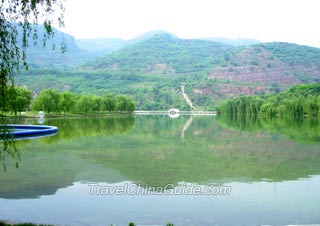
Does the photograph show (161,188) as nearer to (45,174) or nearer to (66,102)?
(45,174)

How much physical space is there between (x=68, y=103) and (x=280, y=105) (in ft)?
136

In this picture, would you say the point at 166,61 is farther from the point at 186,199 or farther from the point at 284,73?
the point at 186,199

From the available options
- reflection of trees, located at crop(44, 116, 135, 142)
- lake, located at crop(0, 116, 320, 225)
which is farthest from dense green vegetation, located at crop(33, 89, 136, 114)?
lake, located at crop(0, 116, 320, 225)

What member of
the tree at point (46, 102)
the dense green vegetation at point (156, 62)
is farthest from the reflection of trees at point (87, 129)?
the dense green vegetation at point (156, 62)

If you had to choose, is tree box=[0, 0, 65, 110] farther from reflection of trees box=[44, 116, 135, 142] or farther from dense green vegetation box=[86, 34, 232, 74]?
dense green vegetation box=[86, 34, 232, 74]

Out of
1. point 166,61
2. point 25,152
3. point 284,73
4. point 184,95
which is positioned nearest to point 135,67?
point 166,61

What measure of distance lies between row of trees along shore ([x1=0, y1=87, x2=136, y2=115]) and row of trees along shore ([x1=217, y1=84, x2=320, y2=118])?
72.2ft

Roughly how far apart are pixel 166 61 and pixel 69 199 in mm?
179911

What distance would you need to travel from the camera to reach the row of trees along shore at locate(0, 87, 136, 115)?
5075cm

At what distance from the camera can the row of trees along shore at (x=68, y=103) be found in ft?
167

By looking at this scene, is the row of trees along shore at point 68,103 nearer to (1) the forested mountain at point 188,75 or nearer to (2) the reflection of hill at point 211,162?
(2) the reflection of hill at point 211,162

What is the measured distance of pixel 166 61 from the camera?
611 feet

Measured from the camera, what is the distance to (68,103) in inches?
2221

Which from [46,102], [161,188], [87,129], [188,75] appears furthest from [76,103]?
[188,75]
